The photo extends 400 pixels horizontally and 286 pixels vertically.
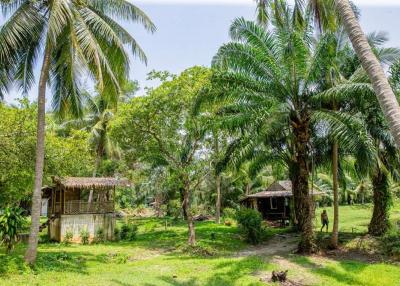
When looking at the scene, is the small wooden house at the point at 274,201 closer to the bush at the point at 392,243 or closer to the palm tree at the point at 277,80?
the bush at the point at 392,243

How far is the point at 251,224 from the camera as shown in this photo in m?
20.0

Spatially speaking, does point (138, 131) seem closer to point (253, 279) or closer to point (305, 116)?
point (305, 116)

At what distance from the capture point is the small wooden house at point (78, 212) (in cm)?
2123

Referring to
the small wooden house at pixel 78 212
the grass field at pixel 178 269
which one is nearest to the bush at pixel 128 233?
the small wooden house at pixel 78 212

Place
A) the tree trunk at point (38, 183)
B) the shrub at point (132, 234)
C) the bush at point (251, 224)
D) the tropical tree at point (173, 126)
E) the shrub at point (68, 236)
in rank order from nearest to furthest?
the tree trunk at point (38, 183) → the tropical tree at point (173, 126) → the bush at point (251, 224) → the shrub at point (68, 236) → the shrub at point (132, 234)

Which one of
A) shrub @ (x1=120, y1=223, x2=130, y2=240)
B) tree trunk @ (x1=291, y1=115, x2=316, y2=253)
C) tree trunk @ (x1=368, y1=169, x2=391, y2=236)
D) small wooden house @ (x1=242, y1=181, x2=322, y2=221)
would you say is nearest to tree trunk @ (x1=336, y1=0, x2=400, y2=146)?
tree trunk @ (x1=291, y1=115, x2=316, y2=253)

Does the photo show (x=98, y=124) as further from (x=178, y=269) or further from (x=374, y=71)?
(x=374, y=71)

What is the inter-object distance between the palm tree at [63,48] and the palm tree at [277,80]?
12.5ft

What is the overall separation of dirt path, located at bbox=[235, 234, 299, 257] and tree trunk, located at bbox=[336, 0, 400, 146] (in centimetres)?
1158

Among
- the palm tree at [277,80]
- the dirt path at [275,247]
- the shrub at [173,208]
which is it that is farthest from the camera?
the shrub at [173,208]

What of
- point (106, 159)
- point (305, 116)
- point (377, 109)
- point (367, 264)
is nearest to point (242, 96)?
point (305, 116)

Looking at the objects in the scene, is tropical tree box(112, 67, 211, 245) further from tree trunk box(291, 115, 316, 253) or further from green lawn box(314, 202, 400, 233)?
green lawn box(314, 202, 400, 233)

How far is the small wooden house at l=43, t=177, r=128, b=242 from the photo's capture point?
2123cm

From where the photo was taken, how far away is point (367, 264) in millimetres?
14094
